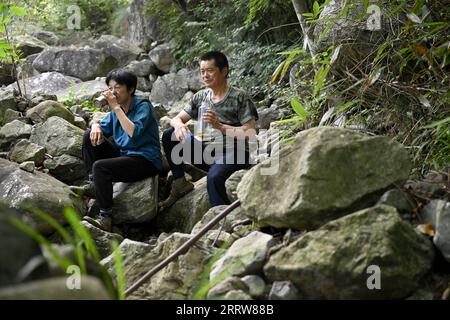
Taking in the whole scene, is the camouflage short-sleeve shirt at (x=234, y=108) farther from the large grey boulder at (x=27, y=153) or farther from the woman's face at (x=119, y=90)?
the large grey boulder at (x=27, y=153)

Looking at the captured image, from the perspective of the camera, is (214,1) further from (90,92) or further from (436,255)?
(436,255)

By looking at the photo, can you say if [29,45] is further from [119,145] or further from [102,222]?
[102,222]

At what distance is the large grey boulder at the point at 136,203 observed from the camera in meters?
4.89

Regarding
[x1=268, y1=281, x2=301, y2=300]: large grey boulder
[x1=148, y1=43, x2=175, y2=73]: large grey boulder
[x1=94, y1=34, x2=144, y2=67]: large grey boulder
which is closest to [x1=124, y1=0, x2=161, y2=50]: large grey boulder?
[x1=94, y1=34, x2=144, y2=67]: large grey boulder

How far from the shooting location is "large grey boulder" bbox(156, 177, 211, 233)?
15.8ft

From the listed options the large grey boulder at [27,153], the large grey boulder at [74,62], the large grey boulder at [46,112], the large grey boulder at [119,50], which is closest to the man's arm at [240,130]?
the large grey boulder at [27,153]

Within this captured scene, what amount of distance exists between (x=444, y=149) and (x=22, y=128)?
16.0 ft

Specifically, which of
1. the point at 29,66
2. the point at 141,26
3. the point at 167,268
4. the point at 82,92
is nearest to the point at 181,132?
the point at 167,268

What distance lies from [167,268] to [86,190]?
8.93 ft

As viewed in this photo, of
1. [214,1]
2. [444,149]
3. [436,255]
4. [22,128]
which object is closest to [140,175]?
[22,128]

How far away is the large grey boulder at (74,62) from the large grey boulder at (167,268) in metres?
8.99

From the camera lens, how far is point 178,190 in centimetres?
504

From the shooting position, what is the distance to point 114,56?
1177 cm

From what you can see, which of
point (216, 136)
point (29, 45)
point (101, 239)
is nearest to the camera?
point (101, 239)
